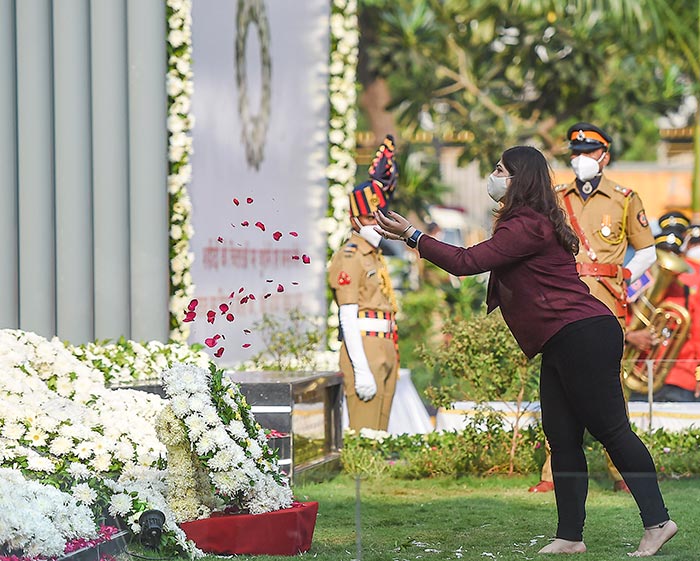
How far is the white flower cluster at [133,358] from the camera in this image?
24.9ft

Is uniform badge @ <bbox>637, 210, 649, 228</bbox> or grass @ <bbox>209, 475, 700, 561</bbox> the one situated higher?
uniform badge @ <bbox>637, 210, 649, 228</bbox>

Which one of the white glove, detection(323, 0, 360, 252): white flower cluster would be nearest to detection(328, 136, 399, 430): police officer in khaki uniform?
the white glove

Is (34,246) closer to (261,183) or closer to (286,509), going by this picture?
(261,183)

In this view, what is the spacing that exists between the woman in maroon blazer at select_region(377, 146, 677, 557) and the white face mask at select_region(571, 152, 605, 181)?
2002 millimetres

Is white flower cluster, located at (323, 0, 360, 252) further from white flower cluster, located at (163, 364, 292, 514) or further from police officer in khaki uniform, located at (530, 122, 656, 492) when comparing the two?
white flower cluster, located at (163, 364, 292, 514)

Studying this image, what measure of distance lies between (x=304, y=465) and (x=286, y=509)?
2250mm

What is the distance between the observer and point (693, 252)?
38.5 feet

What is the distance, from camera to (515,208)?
17.3 ft

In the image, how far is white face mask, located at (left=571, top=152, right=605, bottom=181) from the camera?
23.9 feet

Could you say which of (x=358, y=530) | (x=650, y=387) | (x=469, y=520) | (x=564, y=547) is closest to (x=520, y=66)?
(x=650, y=387)

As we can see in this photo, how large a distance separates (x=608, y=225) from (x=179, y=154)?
10.0 feet

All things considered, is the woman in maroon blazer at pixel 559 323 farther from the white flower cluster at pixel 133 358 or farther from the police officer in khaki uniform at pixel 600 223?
the white flower cluster at pixel 133 358

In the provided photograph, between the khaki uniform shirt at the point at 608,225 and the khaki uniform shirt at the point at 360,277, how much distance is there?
1.42 m

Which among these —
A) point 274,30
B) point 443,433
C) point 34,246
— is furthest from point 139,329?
Result: point 274,30
